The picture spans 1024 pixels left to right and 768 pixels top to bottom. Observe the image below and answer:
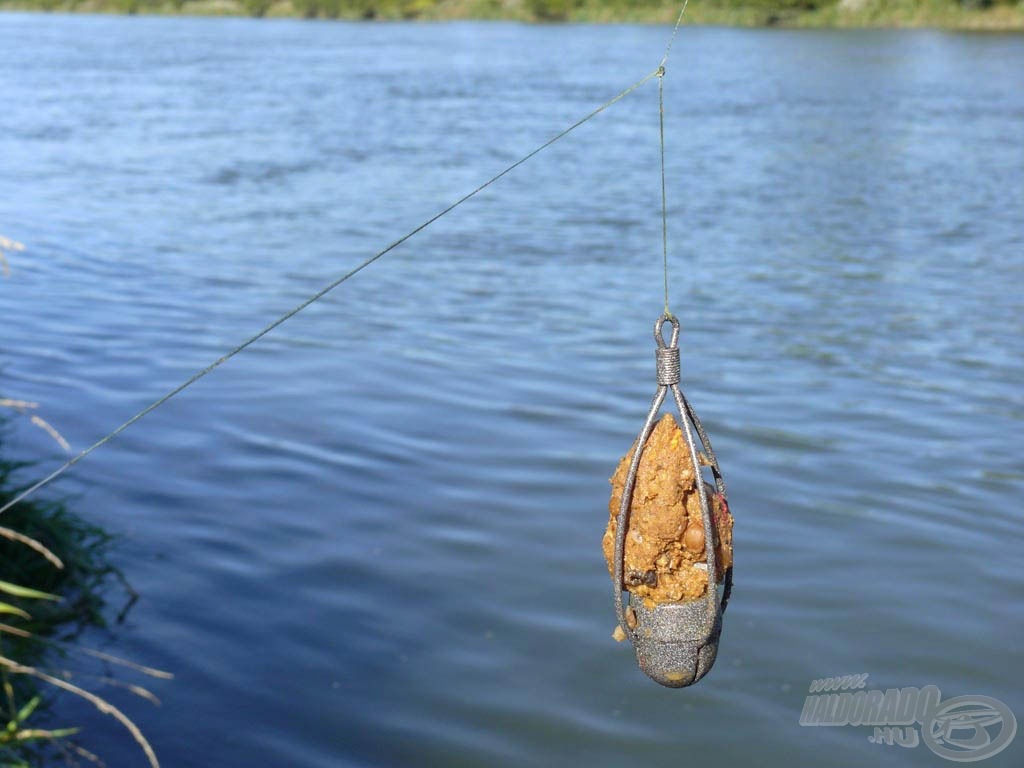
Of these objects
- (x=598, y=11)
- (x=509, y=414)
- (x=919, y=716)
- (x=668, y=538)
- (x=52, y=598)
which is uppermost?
(x=598, y=11)

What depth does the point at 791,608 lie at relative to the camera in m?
7.00

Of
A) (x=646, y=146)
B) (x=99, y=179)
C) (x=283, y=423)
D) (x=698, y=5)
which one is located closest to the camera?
(x=283, y=423)

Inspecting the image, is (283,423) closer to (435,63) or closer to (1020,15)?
(435,63)

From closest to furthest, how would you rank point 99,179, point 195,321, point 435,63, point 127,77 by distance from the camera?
point 195,321
point 99,179
point 127,77
point 435,63

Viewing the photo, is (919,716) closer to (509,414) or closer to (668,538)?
(668,538)

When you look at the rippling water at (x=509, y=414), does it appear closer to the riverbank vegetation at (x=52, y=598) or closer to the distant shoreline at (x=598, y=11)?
the riverbank vegetation at (x=52, y=598)

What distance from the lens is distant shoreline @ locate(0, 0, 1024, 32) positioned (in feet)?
174

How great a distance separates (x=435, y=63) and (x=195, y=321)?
96.2ft

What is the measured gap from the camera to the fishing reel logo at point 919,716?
5988 mm

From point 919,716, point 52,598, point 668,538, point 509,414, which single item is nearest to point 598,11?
point 509,414

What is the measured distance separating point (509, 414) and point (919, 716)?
4.57 m

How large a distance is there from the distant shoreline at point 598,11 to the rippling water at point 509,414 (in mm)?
31781

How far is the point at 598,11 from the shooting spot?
2537 inches

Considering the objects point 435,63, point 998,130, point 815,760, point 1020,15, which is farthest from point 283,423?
point 1020,15
